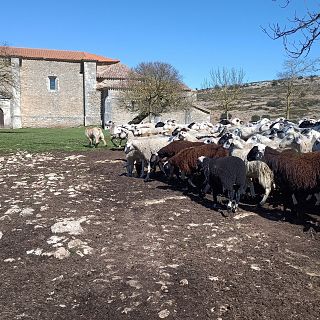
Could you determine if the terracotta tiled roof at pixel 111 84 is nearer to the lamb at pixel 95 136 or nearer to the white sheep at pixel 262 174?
the lamb at pixel 95 136

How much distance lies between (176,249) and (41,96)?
149 feet

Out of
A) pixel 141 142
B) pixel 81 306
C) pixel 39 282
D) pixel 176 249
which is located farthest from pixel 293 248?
pixel 141 142

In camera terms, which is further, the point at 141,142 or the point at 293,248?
the point at 141,142

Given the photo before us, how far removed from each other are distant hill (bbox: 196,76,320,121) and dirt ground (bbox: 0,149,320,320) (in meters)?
34.2

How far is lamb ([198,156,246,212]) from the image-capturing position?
7.16 metres

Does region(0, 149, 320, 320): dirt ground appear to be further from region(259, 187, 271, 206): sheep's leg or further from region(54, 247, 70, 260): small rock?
region(259, 187, 271, 206): sheep's leg

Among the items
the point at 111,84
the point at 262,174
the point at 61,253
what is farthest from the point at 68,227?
the point at 111,84

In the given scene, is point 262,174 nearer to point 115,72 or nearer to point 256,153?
point 256,153

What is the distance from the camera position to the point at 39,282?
4.48 m

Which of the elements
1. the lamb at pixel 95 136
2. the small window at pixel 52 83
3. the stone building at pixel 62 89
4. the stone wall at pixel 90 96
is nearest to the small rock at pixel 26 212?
the lamb at pixel 95 136

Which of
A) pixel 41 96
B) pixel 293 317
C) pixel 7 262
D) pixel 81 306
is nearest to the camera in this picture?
pixel 293 317

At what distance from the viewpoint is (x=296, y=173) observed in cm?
672

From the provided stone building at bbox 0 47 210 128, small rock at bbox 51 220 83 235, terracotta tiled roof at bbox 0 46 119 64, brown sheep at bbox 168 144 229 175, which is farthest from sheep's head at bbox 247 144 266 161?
terracotta tiled roof at bbox 0 46 119 64

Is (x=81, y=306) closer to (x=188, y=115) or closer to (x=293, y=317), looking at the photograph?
(x=293, y=317)
